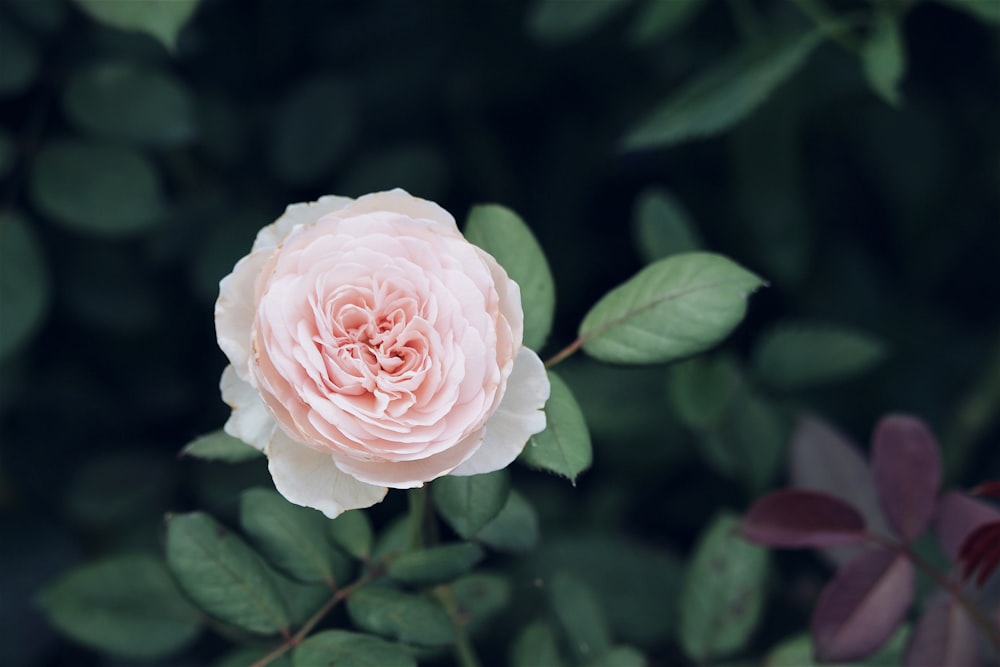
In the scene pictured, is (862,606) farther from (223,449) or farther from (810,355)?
(223,449)

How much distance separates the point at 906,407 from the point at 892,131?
0.44 meters

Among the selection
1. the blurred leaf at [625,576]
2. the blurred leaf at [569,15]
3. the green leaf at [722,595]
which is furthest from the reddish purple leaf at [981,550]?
the blurred leaf at [569,15]

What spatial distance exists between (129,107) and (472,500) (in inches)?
27.2

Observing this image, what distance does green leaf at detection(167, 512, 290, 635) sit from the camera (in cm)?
75

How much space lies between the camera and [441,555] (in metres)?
0.75

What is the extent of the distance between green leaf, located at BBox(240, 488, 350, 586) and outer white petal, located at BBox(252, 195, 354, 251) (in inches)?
8.5

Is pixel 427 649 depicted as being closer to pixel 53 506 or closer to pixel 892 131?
pixel 53 506

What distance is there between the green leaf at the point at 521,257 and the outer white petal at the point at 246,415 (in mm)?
206

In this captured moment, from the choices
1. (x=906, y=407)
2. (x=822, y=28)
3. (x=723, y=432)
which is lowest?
(x=906, y=407)

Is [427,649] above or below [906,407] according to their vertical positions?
above

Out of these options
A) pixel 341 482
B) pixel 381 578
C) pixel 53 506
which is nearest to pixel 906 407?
pixel 381 578

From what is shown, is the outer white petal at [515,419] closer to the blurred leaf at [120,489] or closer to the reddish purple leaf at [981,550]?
the reddish purple leaf at [981,550]

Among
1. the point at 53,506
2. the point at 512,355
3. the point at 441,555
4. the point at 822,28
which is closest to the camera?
the point at 512,355

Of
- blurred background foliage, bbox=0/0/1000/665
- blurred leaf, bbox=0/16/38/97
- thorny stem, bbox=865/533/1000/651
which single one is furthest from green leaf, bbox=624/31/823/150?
A: blurred leaf, bbox=0/16/38/97
